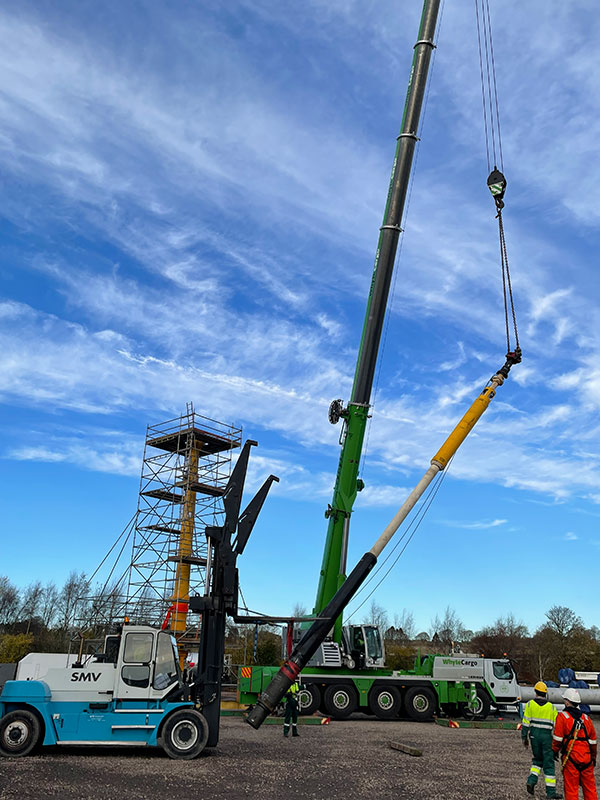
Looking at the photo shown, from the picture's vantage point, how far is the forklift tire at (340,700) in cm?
2098

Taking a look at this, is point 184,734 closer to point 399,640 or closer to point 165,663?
point 165,663

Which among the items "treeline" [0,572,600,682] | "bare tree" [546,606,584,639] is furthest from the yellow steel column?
"bare tree" [546,606,584,639]

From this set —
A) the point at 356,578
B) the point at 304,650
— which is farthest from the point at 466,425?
the point at 304,650

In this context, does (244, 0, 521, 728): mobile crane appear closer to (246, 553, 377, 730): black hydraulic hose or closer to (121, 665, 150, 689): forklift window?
(246, 553, 377, 730): black hydraulic hose

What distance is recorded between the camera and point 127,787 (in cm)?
988

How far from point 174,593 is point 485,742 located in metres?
16.8

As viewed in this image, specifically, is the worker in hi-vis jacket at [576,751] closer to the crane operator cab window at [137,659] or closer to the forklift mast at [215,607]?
the forklift mast at [215,607]

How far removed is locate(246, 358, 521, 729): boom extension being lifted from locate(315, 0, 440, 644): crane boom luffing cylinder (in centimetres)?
523

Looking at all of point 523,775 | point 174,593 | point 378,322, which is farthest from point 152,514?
point 523,775

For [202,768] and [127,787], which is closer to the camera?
[127,787]

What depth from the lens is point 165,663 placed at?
1283cm

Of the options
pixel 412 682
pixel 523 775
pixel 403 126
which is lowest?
pixel 523 775

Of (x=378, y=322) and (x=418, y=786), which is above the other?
(x=378, y=322)

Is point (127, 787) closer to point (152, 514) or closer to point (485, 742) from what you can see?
point (485, 742)
